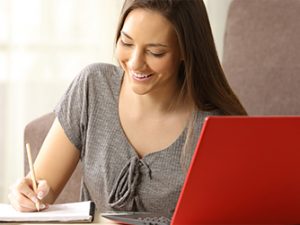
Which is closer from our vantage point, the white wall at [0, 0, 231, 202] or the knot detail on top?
the knot detail on top

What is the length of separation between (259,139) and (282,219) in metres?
0.25

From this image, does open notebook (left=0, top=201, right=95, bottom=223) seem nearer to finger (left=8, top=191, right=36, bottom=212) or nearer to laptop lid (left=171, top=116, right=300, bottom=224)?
finger (left=8, top=191, right=36, bottom=212)

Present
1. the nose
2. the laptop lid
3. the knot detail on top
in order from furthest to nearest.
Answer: the knot detail on top
the nose
the laptop lid

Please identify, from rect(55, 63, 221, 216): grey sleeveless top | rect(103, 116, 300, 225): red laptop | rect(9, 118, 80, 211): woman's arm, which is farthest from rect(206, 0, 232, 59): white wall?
rect(103, 116, 300, 225): red laptop

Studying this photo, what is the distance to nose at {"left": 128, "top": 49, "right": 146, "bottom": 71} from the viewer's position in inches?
58.8

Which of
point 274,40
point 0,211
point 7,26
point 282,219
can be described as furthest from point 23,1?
point 282,219

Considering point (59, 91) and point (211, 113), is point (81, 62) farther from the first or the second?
point (211, 113)

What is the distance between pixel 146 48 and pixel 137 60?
0.12ft

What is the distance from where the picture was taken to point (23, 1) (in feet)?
8.71

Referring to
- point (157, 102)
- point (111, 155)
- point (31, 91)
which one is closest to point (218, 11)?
point (31, 91)

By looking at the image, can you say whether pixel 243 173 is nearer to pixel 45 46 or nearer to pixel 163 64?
pixel 163 64

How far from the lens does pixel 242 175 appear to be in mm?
1037

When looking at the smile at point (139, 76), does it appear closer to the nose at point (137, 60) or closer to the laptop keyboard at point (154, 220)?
the nose at point (137, 60)

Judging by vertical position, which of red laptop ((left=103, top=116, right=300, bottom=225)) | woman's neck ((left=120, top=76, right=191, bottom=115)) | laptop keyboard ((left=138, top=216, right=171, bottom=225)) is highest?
red laptop ((left=103, top=116, right=300, bottom=225))
